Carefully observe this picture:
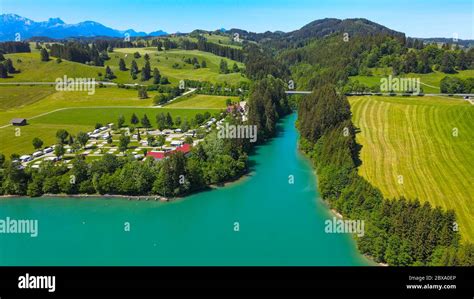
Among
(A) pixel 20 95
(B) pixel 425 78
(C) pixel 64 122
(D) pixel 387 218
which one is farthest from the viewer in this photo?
(B) pixel 425 78

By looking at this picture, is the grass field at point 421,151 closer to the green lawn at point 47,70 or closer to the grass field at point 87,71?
the grass field at point 87,71

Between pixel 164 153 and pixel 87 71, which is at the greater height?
pixel 87 71

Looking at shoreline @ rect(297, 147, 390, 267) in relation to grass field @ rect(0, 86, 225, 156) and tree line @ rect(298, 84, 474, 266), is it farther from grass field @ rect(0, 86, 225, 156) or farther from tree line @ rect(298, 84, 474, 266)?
grass field @ rect(0, 86, 225, 156)

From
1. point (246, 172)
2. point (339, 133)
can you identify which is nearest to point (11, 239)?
point (246, 172)

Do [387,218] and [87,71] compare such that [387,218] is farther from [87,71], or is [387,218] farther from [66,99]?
[87,71]

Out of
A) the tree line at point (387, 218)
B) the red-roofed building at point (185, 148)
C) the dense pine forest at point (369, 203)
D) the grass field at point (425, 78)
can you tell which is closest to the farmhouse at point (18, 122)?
the red-roofed building at point (185, 148)

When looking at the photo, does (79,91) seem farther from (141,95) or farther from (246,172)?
(246,172)

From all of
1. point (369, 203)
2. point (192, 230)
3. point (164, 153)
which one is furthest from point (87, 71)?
point (369, 203)
